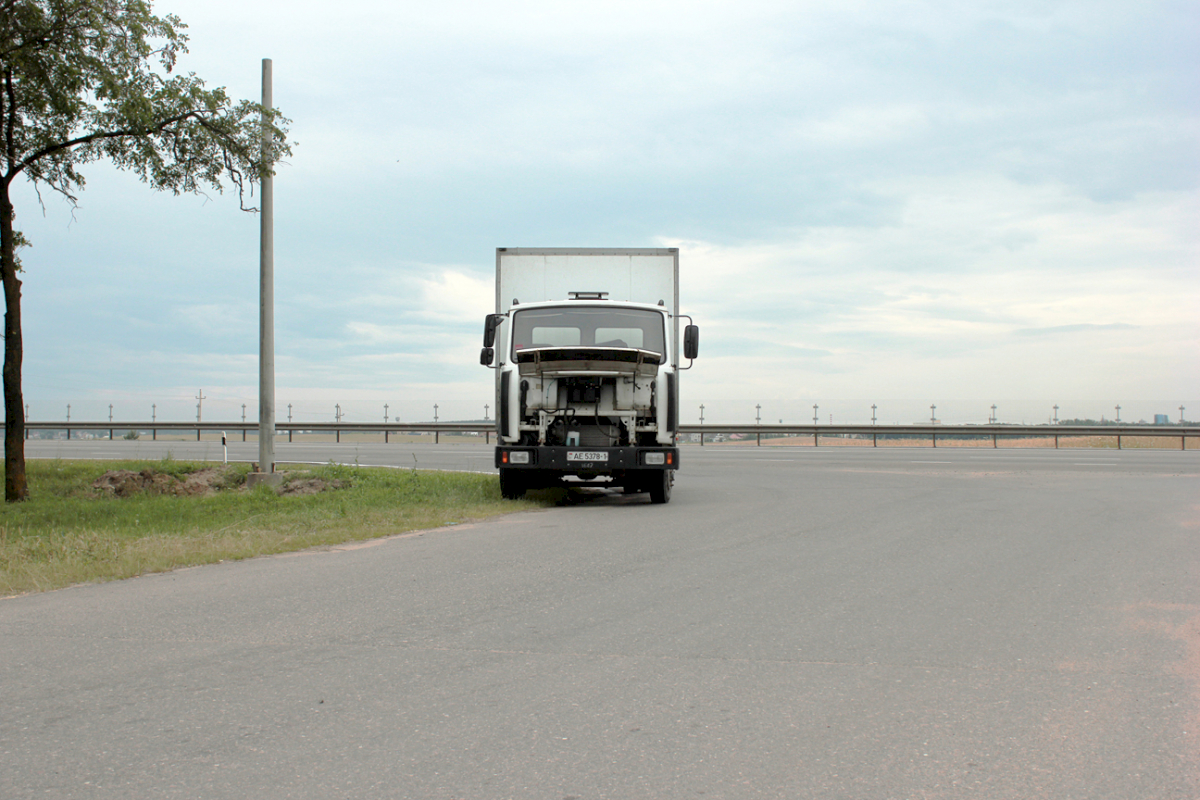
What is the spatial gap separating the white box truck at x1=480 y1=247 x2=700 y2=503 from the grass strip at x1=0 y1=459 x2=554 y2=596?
3.48 feet

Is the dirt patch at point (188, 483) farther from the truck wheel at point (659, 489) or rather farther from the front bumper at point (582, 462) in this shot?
the truck wheel at point (659, 489)

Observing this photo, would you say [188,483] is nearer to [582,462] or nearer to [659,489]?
[582,462]

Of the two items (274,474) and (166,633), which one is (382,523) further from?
Result: (274,474)

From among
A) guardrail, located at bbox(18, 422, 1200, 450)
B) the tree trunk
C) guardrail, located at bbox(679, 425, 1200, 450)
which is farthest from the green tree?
guardrail, located at bbox(679, 425, 1200, 450)

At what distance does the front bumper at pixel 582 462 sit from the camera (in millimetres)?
12656

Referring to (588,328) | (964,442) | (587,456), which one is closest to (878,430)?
(964,442)

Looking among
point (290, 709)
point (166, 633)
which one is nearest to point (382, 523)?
point (166, 633)

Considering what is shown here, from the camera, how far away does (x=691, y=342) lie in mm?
13328

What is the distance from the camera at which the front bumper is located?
12.7 m

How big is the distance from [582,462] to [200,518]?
502cm

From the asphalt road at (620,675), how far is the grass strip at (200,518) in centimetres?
61

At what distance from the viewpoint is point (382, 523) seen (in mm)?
10766

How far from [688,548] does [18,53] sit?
42.3ft

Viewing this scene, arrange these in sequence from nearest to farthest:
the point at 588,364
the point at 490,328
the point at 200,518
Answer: the point at 200,518, the point at 588,364, the point at 490,328
